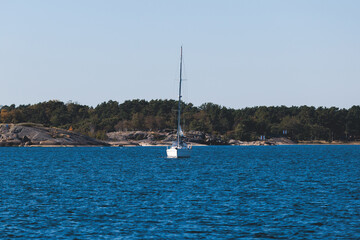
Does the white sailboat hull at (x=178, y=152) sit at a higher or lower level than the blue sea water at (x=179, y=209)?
higher

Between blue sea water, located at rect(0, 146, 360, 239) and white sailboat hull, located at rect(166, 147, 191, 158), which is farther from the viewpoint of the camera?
white sailboat hull, located at rect(166, 147, 191, 158)

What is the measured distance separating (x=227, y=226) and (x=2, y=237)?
14469 mm

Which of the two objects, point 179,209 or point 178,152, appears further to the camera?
point 178,152

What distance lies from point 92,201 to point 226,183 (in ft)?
73.2

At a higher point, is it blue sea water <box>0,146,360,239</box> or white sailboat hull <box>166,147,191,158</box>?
white sailboat hull <box>166,147,191,158</box>

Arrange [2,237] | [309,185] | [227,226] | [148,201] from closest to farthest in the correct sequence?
1. [2,237]
2. [227,226]
3. [148,201]
4. [309,185]

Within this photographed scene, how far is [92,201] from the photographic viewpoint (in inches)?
1873

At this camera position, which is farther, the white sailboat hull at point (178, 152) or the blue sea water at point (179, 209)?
the white sailboat hull at point (178, 152)

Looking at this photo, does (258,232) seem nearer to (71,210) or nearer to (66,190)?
(71,210)

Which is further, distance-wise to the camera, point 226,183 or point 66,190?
point 226,183

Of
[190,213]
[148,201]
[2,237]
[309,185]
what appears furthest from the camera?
[309,185]

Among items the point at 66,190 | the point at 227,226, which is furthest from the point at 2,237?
the point at 66,190

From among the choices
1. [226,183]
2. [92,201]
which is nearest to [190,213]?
[92,201]

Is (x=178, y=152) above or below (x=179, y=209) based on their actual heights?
above
